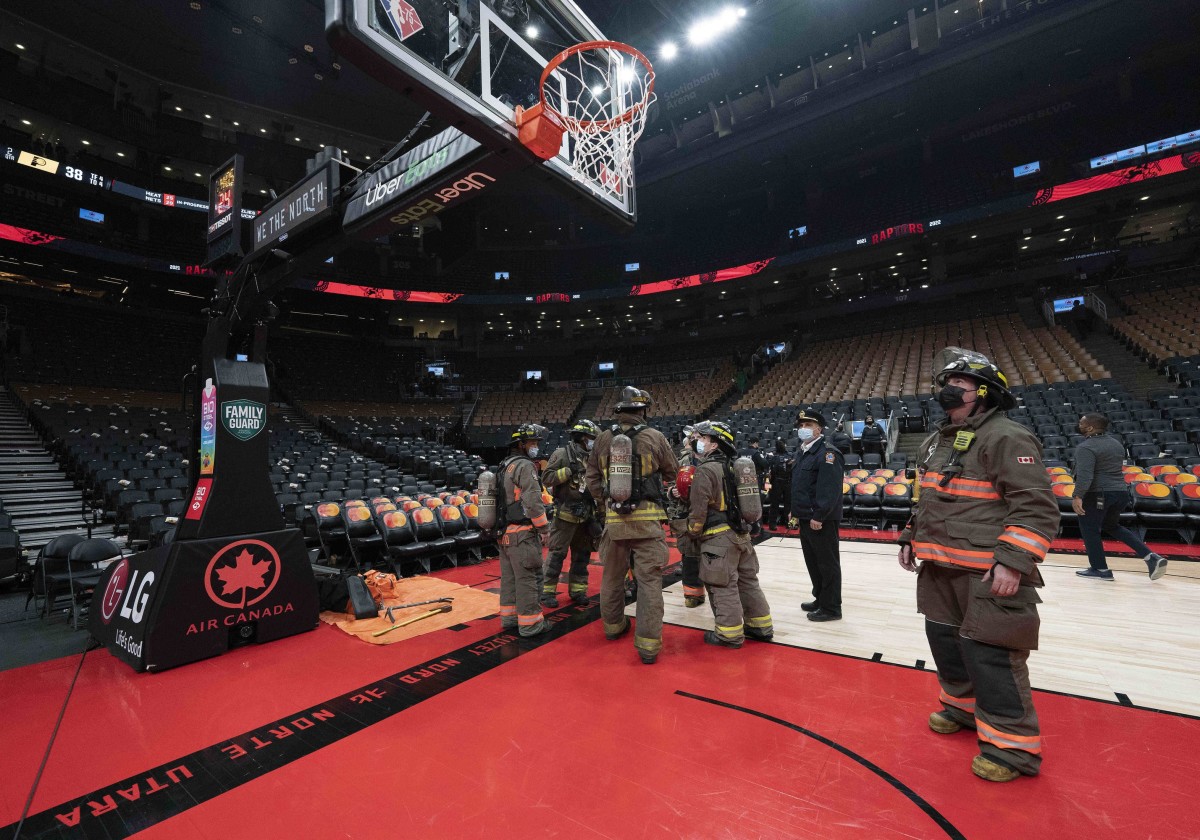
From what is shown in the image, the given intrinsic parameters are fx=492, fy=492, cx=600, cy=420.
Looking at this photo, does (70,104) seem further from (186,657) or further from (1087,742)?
(1087,742)

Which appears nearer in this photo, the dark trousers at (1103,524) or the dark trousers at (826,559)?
the dark trousers at (826,559)

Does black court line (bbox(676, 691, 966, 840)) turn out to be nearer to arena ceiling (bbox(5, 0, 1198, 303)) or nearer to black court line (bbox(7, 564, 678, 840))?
black court line (bbox(7, 564, 678, 840))

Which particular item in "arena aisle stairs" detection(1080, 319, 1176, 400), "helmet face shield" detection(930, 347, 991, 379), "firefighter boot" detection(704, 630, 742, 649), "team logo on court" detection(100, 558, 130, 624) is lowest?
"firefighter boot" detection(704, 630, 742, 649)

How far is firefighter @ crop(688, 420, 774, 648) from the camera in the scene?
3.78 meters

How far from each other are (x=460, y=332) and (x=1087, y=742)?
29.9 m

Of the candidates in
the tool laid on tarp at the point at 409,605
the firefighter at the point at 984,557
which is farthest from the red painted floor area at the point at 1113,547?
the tool laid on tarp at the point at 409,605

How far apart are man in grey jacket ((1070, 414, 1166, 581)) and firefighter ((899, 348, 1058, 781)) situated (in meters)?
3.86

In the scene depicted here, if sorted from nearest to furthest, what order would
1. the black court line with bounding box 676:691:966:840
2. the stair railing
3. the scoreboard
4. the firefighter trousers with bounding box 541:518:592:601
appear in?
the black court line with bounding box 676:691:966:840 < the firefighter trousers with bounding box 541:518:592:601 < the scoreboard < the stair railing

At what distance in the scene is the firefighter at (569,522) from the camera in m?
5.00

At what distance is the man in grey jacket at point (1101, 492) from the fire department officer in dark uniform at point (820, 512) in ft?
9.22

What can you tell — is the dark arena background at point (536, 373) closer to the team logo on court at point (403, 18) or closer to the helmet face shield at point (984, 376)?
the team logo on court at point (403, 18)

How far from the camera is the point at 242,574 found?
4133 millimetres

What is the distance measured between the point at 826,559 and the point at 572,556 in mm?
2438

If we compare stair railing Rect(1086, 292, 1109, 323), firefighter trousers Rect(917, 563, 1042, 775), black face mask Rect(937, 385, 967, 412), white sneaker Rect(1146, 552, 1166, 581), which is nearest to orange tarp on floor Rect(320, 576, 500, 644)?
firefighter trousers Rect(917, 563, 1042, 775)
